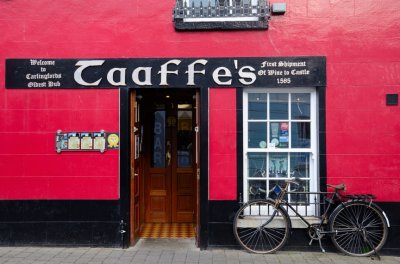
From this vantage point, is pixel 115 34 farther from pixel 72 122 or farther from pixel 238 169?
pixel 238 169

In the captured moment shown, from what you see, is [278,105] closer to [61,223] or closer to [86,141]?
[86,141]

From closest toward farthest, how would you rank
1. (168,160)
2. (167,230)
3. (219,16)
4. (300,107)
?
(219,16) < (300,107) < (167,230) < (168,160)

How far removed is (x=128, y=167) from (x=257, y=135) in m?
2.19

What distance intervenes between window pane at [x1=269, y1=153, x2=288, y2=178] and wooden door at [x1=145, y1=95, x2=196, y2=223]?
2187 millimetres

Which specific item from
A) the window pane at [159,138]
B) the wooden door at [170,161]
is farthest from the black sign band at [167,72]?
the window pane at [159,138]

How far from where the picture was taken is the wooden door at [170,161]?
354 inches

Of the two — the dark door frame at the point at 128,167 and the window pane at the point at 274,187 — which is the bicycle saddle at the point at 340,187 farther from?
the dark door frame at the point at 128,167

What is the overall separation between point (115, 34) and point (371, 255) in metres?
5.32

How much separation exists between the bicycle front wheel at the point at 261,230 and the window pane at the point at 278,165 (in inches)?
23.2

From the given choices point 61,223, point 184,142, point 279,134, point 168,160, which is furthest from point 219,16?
point 61,223

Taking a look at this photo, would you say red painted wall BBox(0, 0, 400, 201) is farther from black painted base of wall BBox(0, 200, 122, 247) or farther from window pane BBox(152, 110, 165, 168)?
window pane BBox(152, 110, 165, 168)

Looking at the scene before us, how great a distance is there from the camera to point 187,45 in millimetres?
7137

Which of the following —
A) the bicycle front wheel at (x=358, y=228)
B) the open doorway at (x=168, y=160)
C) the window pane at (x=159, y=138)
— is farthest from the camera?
the window pane at (x=159, y=138)

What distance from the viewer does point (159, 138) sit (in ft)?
30.0
